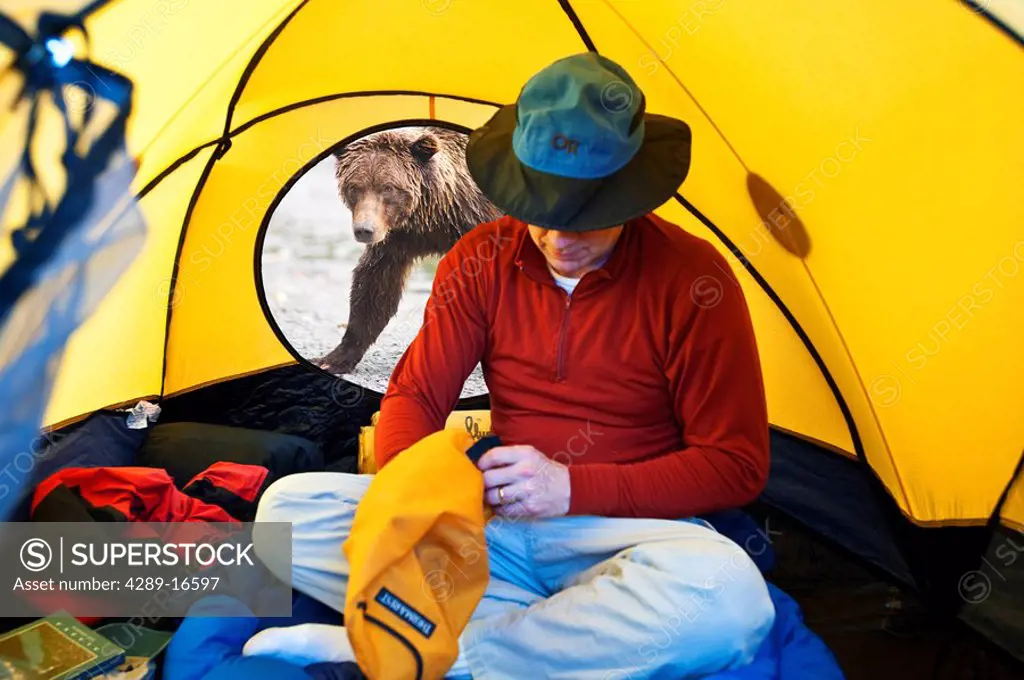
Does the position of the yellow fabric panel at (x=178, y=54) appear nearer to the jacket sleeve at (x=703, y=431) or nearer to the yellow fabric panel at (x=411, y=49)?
the yellow fabric panel at (x=411, y=49)

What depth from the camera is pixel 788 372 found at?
197cm

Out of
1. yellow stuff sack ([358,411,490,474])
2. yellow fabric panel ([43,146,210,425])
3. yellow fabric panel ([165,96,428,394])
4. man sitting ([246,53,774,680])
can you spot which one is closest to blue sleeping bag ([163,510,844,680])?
man sitting ([246,53,774,680])

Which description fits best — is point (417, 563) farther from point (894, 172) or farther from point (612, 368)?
point (894, 172)

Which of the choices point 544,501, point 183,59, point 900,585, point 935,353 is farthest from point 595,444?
point 183,59

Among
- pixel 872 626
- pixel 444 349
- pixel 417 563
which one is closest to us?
pixel 417 563

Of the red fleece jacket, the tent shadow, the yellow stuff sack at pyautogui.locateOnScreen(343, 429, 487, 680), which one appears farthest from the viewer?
the tent shadow

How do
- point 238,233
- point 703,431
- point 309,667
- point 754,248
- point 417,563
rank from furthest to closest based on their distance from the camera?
1. point 238,233
2. point 754,248
3. point 703,431
4. point 309,667
5. point 417,563

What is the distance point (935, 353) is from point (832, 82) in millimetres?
504

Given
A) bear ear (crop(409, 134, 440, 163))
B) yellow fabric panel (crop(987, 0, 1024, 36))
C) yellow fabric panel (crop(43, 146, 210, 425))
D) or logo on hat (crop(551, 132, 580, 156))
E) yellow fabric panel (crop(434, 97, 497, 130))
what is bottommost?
yellow fabric panel (crop(43, 146, 210, 425))

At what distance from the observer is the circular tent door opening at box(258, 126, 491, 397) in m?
2.09

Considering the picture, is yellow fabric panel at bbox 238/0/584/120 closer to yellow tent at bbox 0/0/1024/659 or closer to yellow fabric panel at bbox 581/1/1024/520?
yellow tent at bbox 0/0/1024/659

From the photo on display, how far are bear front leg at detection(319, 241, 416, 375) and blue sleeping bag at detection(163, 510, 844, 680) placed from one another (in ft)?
2.95

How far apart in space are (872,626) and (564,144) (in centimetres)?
109

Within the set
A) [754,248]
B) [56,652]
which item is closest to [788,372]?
[754,248]
